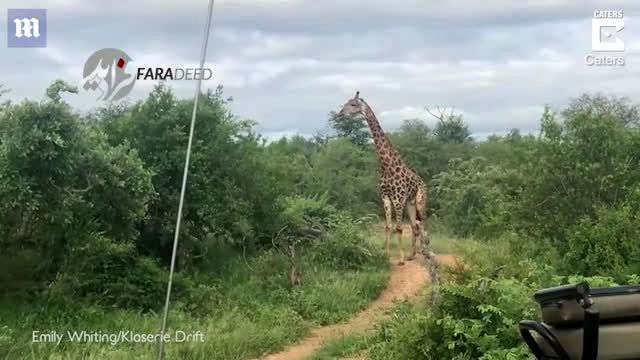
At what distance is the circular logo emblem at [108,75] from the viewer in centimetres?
657

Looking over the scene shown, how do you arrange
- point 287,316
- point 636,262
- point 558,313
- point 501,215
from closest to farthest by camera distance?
point 558,313 < point 636,262 < point 287,316 < point 501,215

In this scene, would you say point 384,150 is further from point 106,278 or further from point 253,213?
point 106,278

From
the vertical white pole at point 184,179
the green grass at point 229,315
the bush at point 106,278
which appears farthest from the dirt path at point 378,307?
the bush at point 106,278

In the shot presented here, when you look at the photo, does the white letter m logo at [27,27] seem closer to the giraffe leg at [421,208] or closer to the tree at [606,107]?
the giraffe leg at [421,208]

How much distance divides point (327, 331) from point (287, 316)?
0.38 meters

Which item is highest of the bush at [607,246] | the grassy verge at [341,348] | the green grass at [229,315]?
the bush at [607,246]

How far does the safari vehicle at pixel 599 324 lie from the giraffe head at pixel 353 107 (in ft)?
17.2

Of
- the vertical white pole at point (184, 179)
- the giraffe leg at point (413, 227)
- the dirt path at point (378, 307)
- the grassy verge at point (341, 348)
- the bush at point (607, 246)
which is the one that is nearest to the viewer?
the bush at point (607, 246)

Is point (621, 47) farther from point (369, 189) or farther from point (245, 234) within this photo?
point (245, 234)

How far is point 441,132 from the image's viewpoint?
7.49 metres

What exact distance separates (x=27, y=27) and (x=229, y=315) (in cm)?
298

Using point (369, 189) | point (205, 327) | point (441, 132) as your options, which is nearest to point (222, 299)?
point (205, 327)

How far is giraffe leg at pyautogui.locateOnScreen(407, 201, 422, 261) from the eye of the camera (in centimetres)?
762

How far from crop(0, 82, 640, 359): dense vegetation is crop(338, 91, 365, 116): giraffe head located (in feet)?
0.52
